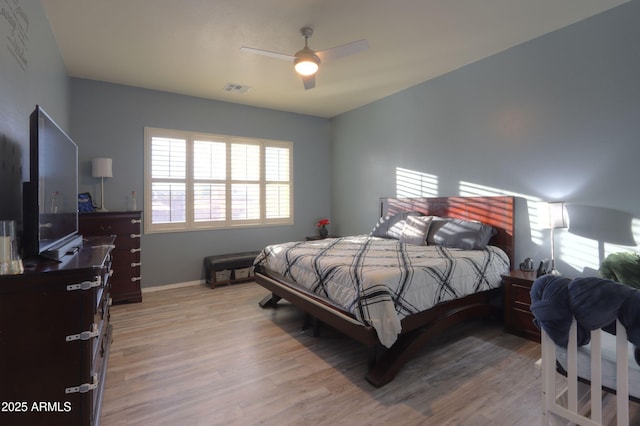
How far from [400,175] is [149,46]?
360 cm

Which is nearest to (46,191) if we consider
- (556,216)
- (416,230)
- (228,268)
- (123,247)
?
(123,247)

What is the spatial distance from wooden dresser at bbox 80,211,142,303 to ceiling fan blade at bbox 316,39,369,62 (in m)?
3.01

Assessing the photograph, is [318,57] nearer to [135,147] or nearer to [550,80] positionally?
[550,80]

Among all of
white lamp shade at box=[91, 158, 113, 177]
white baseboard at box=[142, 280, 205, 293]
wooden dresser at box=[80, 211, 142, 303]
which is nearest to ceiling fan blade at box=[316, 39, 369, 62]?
wooden dresser at box=[80, 211, 142, 303]

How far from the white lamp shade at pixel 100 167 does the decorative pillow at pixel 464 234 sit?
4242 millimetres

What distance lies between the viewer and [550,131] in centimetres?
315

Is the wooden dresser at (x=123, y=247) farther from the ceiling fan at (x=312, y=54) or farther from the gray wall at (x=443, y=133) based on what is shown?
the ceiling fan at (x=312, y=54)

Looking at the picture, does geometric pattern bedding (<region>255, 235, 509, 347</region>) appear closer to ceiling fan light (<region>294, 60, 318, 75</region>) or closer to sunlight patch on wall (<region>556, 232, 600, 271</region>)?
sunlight patch on wall (<region>556, 232, 600, 271</region>)

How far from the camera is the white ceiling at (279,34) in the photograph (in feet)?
8.63

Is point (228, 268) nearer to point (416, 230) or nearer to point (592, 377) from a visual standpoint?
point (416, 230)

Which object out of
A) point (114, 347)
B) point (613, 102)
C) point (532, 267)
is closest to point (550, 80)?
point (613, 102)

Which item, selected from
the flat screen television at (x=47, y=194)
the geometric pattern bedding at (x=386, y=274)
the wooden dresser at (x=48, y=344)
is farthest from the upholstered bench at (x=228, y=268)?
the wooden dresser at (x=48, y=344)

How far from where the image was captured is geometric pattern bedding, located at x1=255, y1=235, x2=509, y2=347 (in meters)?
2.22

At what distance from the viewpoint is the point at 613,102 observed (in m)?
2.74
